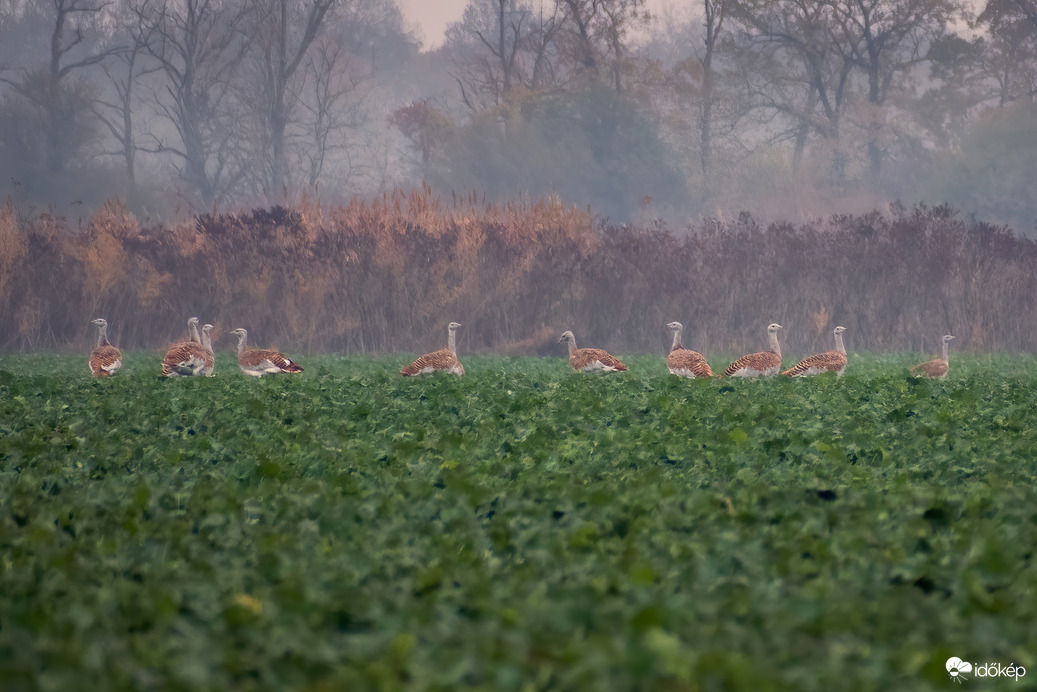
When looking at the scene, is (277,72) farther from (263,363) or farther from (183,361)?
(183,361)

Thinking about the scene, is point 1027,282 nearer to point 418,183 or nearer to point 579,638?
point 579,638

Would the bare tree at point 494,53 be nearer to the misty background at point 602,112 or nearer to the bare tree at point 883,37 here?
the misty background at point 602,112

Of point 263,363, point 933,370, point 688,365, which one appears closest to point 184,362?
point 263,363

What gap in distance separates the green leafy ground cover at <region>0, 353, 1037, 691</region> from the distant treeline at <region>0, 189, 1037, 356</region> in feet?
48.1

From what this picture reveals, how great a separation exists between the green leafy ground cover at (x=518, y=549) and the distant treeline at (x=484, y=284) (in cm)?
1468

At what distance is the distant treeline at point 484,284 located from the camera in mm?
24656

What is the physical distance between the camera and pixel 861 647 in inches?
141

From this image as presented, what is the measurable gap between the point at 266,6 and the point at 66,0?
9.14m

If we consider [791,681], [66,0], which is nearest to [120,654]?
[791,681]

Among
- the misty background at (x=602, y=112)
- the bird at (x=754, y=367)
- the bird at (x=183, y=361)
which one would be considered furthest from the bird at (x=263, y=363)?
the misty background at (x=602, y=112)

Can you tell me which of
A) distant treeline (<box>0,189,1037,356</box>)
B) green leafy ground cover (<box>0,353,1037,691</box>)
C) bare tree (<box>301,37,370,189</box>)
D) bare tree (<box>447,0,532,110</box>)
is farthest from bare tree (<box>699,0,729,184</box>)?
green leafy ground cover (<box>0,353,1037,691</box>)
